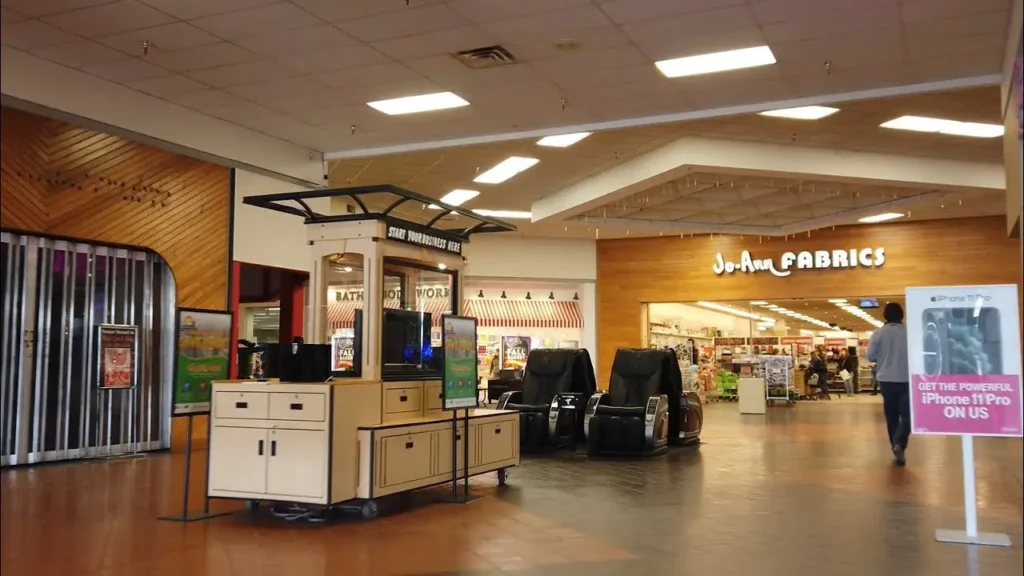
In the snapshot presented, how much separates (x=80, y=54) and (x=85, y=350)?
4202 millimetres

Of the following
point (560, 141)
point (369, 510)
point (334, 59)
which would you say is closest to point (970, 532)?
point (369, 510)

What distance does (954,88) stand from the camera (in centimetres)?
782

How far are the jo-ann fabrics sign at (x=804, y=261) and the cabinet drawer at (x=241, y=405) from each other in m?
16.1

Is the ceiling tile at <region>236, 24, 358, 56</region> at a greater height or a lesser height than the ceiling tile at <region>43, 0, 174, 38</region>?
lesser

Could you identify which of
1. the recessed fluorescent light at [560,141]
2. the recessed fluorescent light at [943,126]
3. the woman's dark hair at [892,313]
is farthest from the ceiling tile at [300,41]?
the recessed fluorescent light at [943,126]

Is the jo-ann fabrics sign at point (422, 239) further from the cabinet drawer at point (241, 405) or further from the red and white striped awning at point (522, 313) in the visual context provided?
the red and white striped awning at point (522, 313)

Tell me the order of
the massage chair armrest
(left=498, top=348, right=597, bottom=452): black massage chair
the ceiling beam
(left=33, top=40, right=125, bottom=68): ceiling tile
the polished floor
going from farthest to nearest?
1. the ceiling beam
2. the massage chair armrest
3. (left=498, top=348, right=597, bottom=452): black massage chair
4. (left=33, top=40, right=125, bottom=68): ceiling tile
5. the polished floor

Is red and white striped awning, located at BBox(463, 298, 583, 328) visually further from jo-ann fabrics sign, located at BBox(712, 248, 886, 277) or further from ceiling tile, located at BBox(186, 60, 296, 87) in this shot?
ceiling tile, located at BBox(186, 60, 296, 87)

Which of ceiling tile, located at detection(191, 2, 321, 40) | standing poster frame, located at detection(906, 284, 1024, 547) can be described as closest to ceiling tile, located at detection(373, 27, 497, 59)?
ceiling tile, located at detection(191, 2, 321, 40)

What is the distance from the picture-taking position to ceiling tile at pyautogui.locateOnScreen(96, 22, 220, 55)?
6738 millimetres

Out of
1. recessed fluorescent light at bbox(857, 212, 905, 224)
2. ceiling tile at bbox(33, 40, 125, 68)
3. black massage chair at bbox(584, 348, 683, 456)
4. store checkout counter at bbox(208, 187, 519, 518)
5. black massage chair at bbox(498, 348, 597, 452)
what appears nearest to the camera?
store checkout counter at bbox(208, 187, 519, 518)

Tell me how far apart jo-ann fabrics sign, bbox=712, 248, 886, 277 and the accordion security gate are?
13.8 metres

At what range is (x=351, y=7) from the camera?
20.6ft

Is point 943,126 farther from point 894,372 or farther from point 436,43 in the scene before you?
point 436,43
